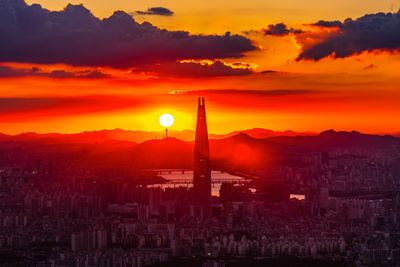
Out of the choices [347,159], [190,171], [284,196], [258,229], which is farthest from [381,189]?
[190,171]

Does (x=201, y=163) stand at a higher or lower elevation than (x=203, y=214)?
higher

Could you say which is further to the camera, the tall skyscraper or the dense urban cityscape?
the tall skyscraper

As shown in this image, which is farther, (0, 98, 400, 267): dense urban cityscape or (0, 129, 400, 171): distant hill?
(0, 129, 400, 171): distant hill

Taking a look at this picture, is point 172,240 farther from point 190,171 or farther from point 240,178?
point 190,171

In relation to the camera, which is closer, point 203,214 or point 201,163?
point 203,214
